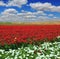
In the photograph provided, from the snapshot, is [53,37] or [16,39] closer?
[16,39]

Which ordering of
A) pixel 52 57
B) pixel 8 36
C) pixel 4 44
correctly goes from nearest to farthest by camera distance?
1. pixel 52 57
2. pixel 4 44
3. pixel 8 36

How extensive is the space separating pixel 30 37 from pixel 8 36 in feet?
3.73

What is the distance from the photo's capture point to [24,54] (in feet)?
26.5

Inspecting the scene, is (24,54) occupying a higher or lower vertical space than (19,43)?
higher

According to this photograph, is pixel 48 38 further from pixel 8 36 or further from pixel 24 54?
pixel 24 54

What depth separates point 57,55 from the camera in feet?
25.9

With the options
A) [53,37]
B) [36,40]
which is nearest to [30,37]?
[36,40]

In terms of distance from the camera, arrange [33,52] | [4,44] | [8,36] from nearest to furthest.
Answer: [33,52] → [4,44] → [8,36]

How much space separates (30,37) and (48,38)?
3.29ft

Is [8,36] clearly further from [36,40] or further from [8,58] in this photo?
[8,58]

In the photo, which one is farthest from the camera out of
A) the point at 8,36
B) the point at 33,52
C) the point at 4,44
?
the point at 8,36

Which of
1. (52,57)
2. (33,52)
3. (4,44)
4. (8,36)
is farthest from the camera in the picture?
(8,36)

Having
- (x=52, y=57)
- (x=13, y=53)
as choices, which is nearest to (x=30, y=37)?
(x=13, y=53)

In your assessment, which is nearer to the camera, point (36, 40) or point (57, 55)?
point (57, 55)
